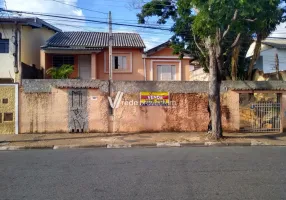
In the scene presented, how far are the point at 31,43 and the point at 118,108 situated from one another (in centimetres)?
922

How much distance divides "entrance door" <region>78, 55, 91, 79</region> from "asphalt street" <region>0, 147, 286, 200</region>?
11.9 metres

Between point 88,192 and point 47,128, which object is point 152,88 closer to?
point 47,128

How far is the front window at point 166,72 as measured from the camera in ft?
68.7

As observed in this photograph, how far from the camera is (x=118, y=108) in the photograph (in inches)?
541

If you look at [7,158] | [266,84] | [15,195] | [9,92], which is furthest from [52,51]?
[15,195]

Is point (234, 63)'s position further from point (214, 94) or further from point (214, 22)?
point (214, 22)

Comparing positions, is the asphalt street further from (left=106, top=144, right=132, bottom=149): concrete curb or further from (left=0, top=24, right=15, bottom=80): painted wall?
(left=0, top=24, right=15, bottom=80): painted wall

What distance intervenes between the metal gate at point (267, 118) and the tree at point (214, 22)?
8.97ft

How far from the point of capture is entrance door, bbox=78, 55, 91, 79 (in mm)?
20359

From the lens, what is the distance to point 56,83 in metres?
13.5

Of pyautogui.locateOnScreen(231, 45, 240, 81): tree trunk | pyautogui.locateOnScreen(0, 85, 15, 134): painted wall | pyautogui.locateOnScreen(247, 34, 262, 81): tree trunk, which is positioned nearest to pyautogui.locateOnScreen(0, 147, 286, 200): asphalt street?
pyautogui.locateOnScreen(0, 85, 15, 134): painted wall

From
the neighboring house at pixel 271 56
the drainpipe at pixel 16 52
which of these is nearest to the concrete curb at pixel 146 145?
the drainpipe at pixel 16 52

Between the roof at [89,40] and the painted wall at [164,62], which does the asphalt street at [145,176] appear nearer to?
the roof at [89,40]

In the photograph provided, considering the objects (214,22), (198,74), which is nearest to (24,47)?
(214,22)
